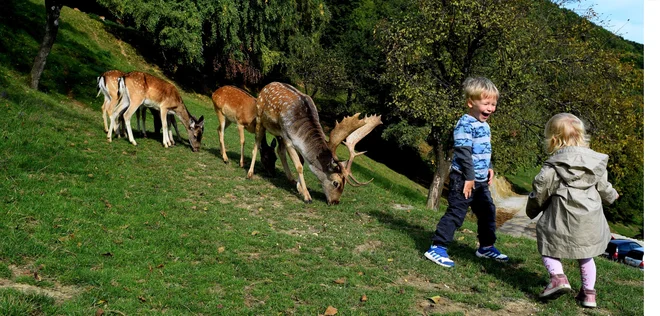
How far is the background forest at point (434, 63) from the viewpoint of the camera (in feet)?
56.4

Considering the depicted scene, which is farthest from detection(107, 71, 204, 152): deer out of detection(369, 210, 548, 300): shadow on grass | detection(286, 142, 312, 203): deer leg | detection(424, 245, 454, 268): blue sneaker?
detection(424, 245, 454, 268): blue sneaker

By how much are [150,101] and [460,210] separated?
1046 centimetres

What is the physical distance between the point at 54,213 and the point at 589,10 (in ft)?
69.8

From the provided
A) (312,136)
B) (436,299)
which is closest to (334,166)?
(312,136)

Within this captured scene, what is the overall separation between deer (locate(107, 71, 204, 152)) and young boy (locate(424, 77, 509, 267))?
9.76 m

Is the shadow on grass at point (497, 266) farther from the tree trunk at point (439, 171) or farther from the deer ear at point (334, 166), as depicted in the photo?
the tree trunk at point (439, 171)

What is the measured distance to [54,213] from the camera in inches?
285

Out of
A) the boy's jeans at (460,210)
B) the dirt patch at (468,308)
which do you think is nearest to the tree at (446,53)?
the boy's jeans at (460,210)

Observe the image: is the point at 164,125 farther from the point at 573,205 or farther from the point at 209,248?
the point at 573,205

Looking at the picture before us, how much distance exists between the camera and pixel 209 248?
6.99m

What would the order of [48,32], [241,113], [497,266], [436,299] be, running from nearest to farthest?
[436,299] < [497,266] < [241,113] < [48,32]

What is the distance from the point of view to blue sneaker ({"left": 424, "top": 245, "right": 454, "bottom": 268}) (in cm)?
667

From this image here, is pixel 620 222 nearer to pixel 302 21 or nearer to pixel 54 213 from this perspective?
pixel 302 21

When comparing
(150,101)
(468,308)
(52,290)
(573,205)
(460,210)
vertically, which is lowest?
(468,308)
